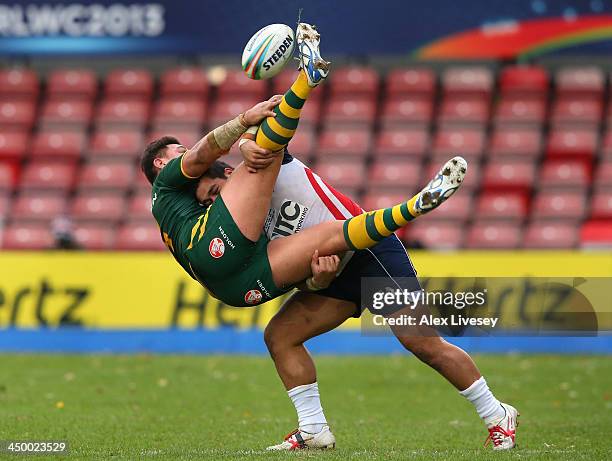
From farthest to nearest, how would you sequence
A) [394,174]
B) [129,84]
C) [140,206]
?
[129,84] → [394,174] → [140,206]

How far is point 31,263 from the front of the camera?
1628 cm

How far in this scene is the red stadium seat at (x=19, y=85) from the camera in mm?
21891

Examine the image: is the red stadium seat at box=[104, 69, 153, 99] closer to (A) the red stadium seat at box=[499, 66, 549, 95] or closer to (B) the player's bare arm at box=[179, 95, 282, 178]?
(A) the red stadium seat at box=[499, 66, 549, 95]

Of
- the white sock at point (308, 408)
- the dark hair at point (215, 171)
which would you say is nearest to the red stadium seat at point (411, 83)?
the dark hair at point (215, 171)

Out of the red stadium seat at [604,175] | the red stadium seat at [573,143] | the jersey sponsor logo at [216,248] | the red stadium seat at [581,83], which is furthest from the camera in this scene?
the red stadium seat at [581,83]

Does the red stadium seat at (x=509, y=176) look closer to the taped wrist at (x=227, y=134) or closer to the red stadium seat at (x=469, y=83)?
the red stadium seat at (x=469, y=83)

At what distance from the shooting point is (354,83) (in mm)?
21094

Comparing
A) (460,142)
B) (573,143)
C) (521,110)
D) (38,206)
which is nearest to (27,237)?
(38,206)

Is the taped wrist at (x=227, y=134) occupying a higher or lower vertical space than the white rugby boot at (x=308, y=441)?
higher

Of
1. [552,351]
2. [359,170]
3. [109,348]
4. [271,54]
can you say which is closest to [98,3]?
[359,170]

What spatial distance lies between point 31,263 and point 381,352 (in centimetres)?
499

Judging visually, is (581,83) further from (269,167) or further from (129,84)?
(269,167)

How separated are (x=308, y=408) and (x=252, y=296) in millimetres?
874

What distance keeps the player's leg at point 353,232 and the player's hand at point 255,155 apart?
0.55 meters
